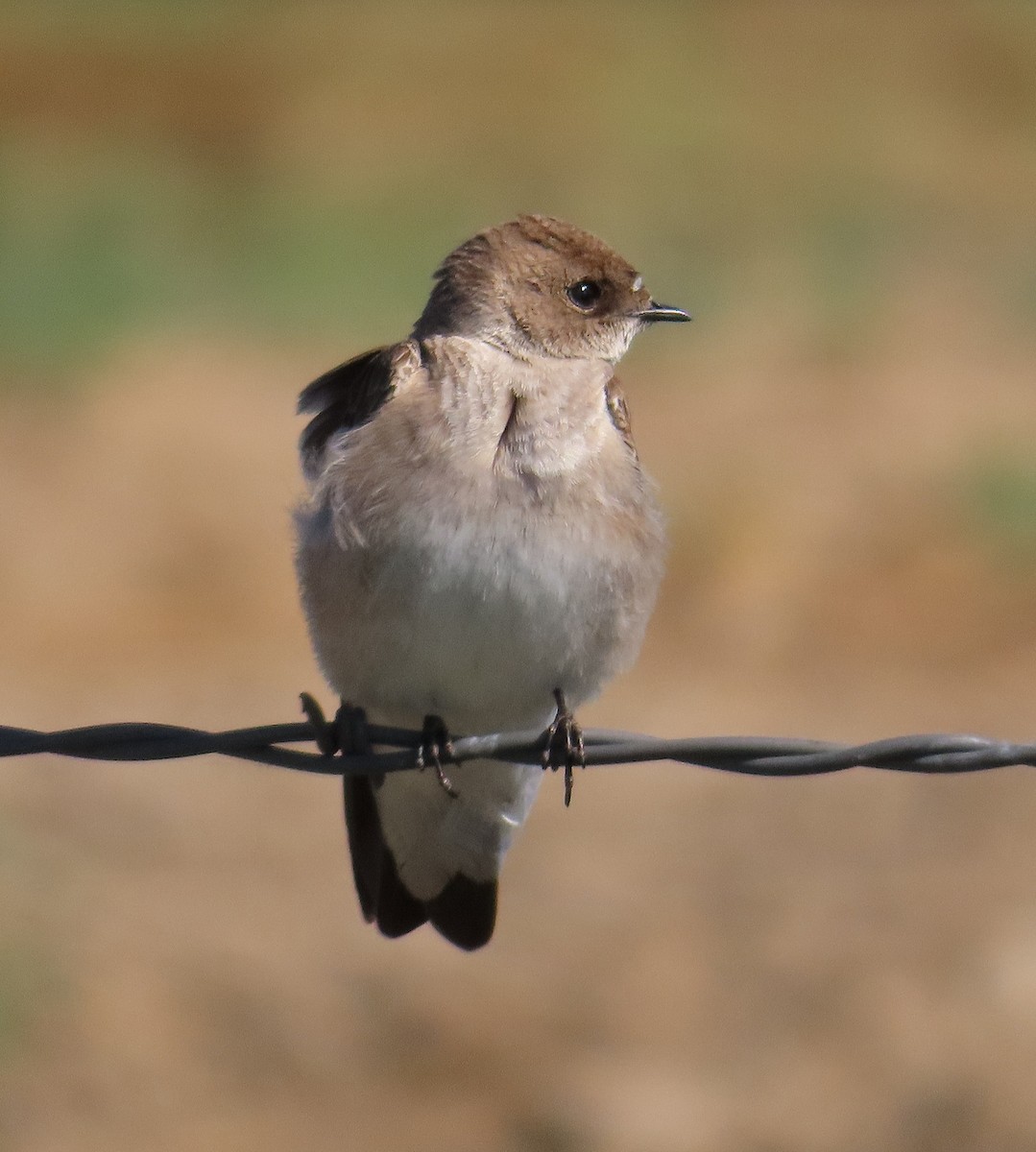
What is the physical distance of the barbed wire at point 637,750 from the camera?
401 centimetres

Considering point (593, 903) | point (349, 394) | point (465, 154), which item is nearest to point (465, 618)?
point (349, 394)

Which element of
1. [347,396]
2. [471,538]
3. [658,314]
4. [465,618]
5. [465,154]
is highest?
[465,154]

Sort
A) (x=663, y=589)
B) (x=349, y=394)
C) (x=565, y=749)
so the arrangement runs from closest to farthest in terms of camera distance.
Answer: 1. (x=565, y=749)
2. (x=349, y=394)
3. (x=663, y=589)

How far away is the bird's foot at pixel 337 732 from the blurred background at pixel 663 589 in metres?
3.11

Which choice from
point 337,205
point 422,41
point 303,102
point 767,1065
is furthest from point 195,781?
point 422,41

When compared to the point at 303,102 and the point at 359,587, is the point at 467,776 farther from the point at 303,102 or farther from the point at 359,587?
the point at 303,102

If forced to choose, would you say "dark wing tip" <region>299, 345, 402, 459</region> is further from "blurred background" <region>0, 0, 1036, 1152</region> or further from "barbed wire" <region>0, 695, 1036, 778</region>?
"blurred background" <region>0, 0, 1036, 1152</region>

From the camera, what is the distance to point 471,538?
16.5 feet

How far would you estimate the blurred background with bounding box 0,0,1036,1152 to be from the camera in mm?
8273

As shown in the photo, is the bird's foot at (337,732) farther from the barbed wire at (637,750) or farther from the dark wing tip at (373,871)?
the dark wing tip at (373,871)

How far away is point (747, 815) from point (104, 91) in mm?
16246

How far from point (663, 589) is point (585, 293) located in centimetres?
777

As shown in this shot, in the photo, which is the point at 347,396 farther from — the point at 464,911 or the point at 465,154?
the point at 465,154

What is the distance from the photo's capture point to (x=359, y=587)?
5145mm
